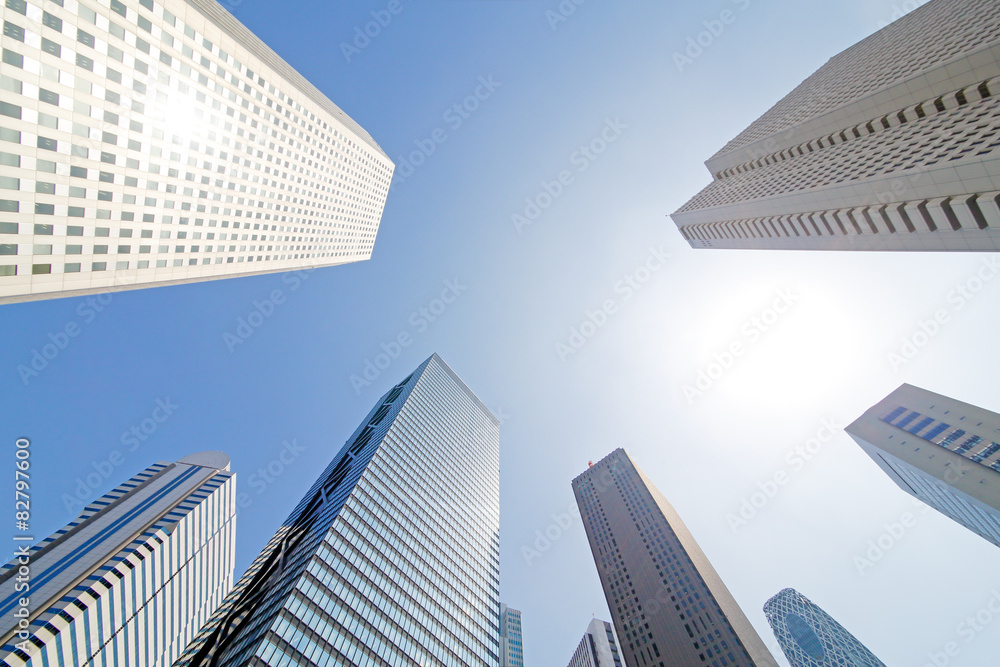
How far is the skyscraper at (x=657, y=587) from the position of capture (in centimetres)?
7969

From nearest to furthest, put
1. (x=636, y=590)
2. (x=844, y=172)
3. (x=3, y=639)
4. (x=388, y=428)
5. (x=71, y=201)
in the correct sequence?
(x=71, y=201)
(x=844, y=172)
(x=3, y=639)
(x=388, y=428)
(x=636, y=590)

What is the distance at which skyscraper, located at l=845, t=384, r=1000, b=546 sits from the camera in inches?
2557

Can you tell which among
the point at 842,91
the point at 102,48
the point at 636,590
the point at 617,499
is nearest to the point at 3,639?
the point at 102,48

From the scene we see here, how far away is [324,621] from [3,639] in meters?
56.9

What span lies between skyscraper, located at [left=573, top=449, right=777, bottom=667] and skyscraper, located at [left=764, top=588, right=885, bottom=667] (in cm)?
7611

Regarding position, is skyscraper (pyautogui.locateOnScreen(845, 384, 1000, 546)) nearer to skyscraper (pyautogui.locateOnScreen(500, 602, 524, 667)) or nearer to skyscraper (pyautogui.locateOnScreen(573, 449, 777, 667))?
skyscraper (pyautogui.locateOnScreen(573, 449, 777, 667))

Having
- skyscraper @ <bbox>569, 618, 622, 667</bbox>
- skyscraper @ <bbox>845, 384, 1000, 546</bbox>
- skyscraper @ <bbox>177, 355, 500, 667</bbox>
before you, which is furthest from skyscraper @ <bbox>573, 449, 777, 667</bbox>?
skyscraper @ <bbox>845, 384, 1000, 546</bbox>

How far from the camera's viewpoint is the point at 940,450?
71.8 m

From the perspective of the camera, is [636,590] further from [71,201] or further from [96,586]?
[71,201]

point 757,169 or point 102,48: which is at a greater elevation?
point 757,169

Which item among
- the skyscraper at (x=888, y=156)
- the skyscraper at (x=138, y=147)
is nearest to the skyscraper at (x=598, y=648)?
the skyscraper at (x=888, y=156)

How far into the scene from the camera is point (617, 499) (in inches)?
4870

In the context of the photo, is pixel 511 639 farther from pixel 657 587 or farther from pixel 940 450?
pixel 940 450

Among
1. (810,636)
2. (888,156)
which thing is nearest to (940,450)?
(888,156)
